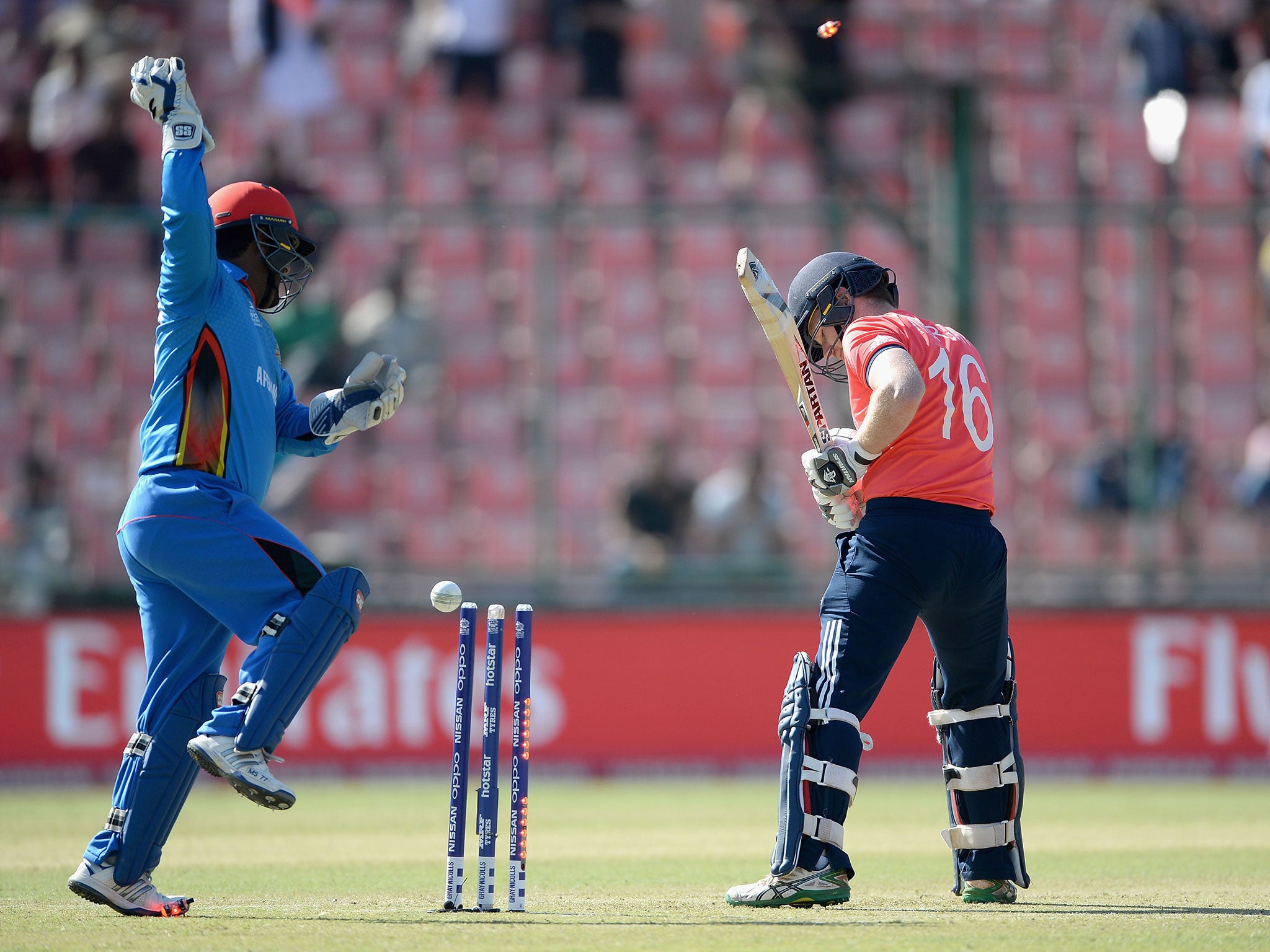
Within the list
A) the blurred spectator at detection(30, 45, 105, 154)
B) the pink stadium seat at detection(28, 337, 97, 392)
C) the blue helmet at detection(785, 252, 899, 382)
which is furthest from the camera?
the blurred spectator at detection(30, 45, 105, 154)

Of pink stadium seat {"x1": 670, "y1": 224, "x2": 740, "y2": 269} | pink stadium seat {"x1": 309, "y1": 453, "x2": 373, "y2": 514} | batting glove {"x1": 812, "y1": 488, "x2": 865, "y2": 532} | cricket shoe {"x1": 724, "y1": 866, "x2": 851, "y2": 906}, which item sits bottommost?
cricket shoe {"x1": 724, "y1": 866, "x2": 851, "y2": 906}

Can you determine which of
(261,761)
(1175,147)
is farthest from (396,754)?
(1175,147)

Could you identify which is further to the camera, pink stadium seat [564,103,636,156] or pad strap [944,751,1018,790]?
pink stadium seat [564,103,636,156]

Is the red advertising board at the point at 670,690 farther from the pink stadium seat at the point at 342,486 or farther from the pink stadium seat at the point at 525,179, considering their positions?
the pink stadium seat at the point at 525,179

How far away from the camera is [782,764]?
580cm

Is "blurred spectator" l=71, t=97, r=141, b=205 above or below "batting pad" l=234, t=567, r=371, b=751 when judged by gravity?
above

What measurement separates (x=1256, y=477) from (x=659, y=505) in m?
5.06

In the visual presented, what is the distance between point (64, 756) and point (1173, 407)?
9.69 metres

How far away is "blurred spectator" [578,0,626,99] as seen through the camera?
1669cm

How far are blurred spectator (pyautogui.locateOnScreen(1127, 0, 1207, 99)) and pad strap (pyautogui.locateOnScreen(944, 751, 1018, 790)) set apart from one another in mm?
11415

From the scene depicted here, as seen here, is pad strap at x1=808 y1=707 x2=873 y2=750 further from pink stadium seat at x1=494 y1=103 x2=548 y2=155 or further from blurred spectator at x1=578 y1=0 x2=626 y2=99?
pink stadium seat at x1=494 y1=103 x2=548 y2=155

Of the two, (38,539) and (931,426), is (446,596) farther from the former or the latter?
(38,539)

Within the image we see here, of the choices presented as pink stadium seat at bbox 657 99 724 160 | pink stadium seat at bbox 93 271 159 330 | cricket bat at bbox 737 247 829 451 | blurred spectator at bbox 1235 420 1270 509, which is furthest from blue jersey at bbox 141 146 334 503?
pink stadium seat at bbox 657 99 724 160

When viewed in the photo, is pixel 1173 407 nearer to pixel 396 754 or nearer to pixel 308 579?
pixel 396 754
